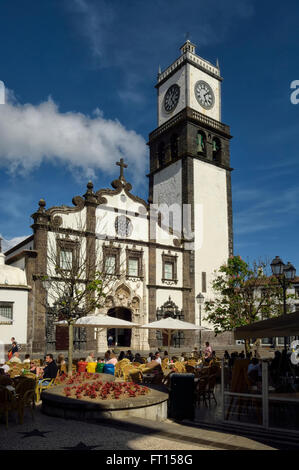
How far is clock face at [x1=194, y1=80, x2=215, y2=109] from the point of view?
42088 mm

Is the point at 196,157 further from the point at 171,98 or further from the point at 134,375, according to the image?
the point at 134,375

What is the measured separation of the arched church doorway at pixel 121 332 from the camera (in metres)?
32.9

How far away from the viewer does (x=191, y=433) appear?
23.9 ft

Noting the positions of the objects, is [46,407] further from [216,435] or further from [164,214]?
[164,214]

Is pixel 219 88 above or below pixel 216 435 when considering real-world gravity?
above

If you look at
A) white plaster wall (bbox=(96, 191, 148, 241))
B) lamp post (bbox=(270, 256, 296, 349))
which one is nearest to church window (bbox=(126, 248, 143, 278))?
white plaster wall (bbox=(96, 191, 148, 241))

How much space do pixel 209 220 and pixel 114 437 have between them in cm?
3315

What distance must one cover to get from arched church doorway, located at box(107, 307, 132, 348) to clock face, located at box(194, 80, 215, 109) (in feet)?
75.0

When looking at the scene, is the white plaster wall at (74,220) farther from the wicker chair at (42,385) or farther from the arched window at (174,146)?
the wicker chair at (42,385)

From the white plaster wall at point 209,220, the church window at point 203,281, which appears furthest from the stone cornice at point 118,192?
the church window at point 203,281

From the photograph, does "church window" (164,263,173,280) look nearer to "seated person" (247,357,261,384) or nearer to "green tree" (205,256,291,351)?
"green tree" (205,256,291,351)
